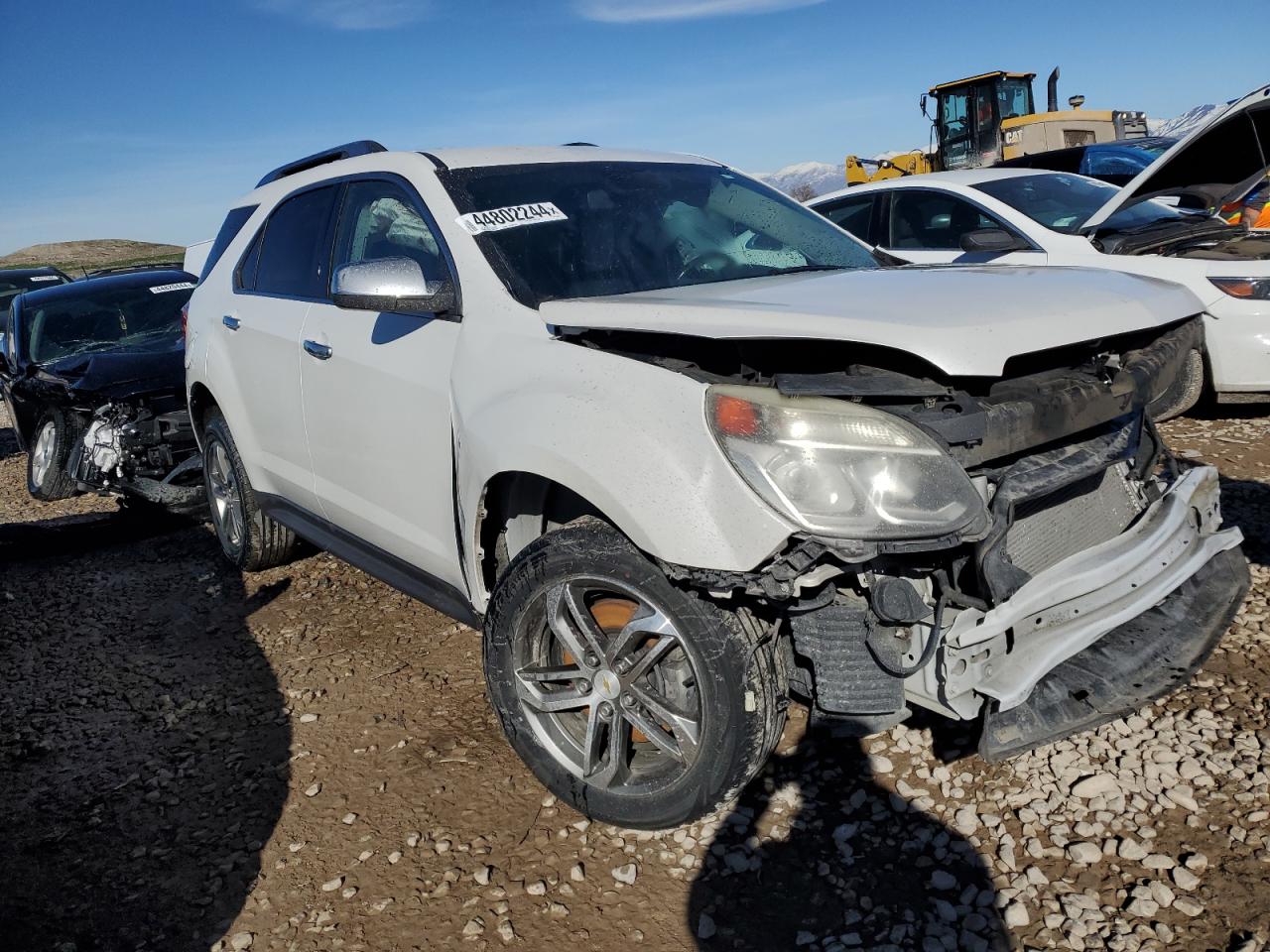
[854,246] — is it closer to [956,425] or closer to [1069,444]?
[1069,444]

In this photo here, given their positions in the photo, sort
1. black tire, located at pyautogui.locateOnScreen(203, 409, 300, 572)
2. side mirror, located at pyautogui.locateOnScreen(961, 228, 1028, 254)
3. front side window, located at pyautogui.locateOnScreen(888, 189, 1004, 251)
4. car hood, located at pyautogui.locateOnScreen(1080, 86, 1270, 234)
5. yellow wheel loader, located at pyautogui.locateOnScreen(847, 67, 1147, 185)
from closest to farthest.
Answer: car hood, located at pyautogui.locateOnScreen(1080, 86, 1270, 234), side mirror, located at pyautogui.locateOnScreen(961, 228, 1028, 254), black tire, located at pyautogui.locateOnScreen(203, 409, 300, 572), front side window, located at pyautogui.locateOnScreen(888, 189, 1004, 251), yellow wheel loader, located at pyautogui.locateOnScreen(847, 67, 1147, 185)

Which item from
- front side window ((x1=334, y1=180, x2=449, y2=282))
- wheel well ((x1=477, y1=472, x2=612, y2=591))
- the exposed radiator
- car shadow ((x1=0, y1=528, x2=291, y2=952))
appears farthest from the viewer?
front side window ((x1=334, y1=180, x2=449, y2=282))

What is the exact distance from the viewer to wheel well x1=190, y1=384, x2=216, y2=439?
5.12m

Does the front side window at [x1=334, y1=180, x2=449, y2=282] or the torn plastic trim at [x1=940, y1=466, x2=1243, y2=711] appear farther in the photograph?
the front side window at [x1=334, y1=180, x2=449, y2=282]

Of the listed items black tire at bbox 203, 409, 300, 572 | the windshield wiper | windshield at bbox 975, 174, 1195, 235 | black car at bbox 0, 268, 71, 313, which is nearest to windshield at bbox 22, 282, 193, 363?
black tire at bbox 203, 409, 300, 572

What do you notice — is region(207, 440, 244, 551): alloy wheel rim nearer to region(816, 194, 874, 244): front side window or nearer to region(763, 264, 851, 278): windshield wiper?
region(763, 264, 851, 278): windshield wiper

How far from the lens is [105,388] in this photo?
21.6ft

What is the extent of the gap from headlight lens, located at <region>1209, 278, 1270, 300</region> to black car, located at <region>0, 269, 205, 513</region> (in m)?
Answer: 6.13

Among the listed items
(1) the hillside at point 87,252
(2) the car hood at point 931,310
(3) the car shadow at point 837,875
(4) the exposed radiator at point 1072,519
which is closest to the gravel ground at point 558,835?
(3) the car shadow at point 837,875

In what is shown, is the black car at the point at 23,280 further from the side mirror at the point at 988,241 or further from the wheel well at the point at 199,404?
the side mirror at the point at 988,241

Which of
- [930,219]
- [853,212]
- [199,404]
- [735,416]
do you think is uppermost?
[853,212]

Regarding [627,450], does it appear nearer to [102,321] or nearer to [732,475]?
[732,475]

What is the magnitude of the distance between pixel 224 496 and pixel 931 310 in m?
4.20

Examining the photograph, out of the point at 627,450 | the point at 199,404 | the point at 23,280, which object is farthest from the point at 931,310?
the point at 23,280
